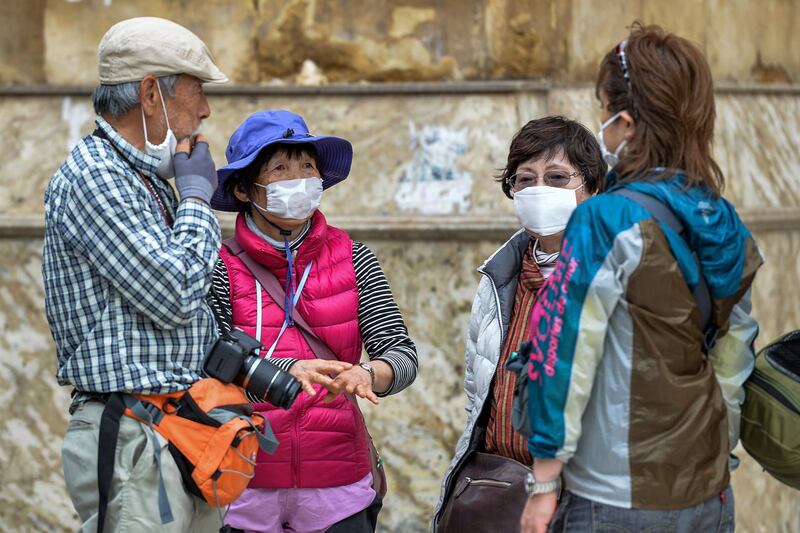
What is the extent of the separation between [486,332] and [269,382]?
2.20 feet

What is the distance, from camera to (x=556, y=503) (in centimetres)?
275

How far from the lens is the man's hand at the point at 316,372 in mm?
3255

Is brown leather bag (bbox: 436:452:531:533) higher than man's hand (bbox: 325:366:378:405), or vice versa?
man's hand (bbox: 325:366:378:405)

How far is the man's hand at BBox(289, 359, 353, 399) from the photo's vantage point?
3255 millimetres

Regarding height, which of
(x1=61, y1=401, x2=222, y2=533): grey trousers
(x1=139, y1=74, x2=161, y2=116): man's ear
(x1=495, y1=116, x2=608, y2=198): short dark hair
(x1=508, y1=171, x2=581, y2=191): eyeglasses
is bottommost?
(x1=61, y1=401, x2=222, y2=533): grey trousers

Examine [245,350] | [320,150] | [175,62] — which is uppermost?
[175,62]

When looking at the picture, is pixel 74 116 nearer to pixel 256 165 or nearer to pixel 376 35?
pixel 376 35

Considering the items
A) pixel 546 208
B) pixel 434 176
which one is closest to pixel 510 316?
pixel 546 208

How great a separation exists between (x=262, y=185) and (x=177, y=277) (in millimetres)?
680

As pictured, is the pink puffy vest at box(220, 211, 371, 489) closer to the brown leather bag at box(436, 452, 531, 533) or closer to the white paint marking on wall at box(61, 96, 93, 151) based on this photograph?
the brown leather bag at box(436, 452, 531, 533)

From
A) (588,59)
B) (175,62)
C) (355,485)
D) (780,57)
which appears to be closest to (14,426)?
(355,485)

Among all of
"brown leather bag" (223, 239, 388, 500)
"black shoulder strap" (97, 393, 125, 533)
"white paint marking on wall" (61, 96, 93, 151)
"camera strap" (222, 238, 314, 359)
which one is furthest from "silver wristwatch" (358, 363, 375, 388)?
"white paint marking on wall" (61, 96, 93, 151)

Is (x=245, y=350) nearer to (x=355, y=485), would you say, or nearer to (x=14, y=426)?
(x=355, y=485)

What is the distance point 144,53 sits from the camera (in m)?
3.15
